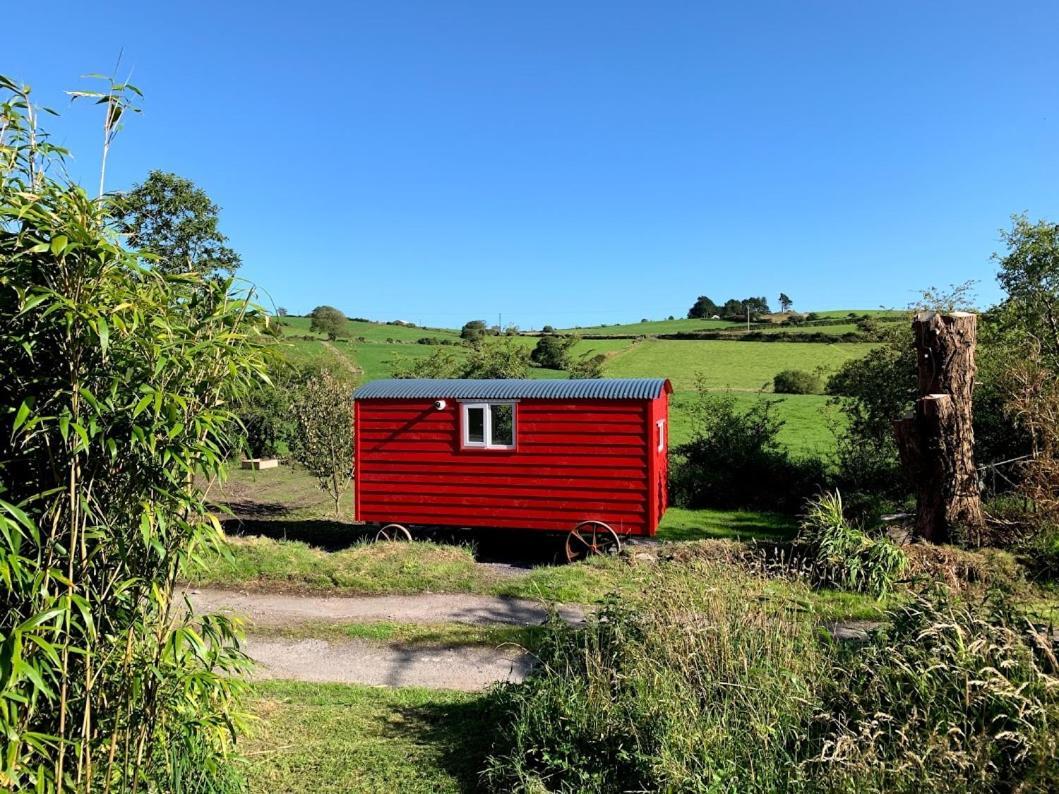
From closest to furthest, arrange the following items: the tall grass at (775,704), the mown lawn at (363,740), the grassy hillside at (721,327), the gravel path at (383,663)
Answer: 1. the tall grass at (775,704)
2. the mown lawn at (363,740)
3. the gravel path at (383,663)
4. the grassy hillside at (721,327)

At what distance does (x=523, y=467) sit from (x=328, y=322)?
3905cm

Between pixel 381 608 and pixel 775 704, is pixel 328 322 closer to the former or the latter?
pixel 381 608

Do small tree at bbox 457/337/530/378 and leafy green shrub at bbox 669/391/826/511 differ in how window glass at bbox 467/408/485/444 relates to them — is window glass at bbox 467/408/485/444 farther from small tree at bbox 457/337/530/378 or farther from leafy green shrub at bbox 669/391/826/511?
leafy green shrub at bbox 669/391/826/511

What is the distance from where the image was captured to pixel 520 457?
11859 mm

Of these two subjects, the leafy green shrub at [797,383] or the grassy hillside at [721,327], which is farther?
the grassy hillside at [721,327]

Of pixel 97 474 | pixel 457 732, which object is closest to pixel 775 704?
pixel 457 732

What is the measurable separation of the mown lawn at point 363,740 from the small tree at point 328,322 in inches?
1597

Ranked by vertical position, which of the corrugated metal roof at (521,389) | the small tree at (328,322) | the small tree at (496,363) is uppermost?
the small tree at (328,322)

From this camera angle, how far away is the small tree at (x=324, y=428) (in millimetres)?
15000

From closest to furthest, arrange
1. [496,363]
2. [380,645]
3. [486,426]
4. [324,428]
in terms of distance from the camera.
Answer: [380,645]
[486,426]
[324,428]
[496,363]

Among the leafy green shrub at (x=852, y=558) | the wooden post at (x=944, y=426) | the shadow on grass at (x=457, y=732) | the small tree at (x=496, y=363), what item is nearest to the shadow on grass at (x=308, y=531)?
the small tree at (x=496, y=363)

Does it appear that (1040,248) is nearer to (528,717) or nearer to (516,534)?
(516,534)

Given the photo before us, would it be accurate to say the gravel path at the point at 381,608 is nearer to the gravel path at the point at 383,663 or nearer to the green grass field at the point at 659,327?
the gravel path at the point at 383,663

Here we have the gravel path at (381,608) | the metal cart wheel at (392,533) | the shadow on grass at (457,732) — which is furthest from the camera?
the metal cart wheel at (392,533)
